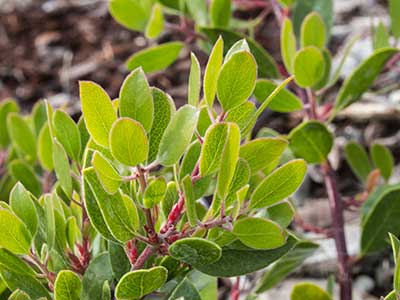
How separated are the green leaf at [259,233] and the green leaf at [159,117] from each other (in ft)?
0.46

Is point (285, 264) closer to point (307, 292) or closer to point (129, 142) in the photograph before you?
point (307, 292)

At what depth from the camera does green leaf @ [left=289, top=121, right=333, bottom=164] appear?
1.36m

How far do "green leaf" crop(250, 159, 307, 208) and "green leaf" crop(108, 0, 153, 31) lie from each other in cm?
83

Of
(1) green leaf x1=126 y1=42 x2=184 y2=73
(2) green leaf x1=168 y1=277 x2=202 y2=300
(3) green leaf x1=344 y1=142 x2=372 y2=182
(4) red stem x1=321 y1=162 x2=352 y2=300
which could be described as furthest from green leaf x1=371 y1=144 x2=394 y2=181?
(2) green leaf x1=168 y1=277 x2=202 y2=300

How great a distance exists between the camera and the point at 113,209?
0.89 m

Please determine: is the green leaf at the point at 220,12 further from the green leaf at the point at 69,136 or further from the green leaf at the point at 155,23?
the green leaf at the point at 69,136

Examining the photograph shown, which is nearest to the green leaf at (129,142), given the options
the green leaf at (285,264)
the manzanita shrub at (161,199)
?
the manzanita shrub at (161,199)

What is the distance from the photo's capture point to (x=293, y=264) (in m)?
1.38

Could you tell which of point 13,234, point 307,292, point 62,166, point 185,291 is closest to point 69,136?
point 62,166

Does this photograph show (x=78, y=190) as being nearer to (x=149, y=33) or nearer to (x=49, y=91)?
(x=149, y=33)

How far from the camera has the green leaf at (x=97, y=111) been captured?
2.85 feet

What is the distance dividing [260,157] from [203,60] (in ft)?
5.20

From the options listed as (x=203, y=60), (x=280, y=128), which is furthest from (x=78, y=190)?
(x=203, y=60)

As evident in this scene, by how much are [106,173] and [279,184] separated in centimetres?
22
